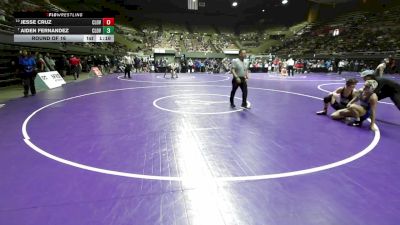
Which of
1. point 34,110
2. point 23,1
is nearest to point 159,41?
point 23,1

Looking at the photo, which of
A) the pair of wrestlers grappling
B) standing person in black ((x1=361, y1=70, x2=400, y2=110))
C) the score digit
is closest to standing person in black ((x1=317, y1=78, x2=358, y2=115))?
the pair of wrestlers grappling

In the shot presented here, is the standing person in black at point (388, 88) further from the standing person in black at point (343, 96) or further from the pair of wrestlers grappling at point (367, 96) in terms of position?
the standing person in black at point (343, 96)

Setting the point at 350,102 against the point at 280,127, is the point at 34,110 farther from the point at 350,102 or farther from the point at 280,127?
the point at 350,102

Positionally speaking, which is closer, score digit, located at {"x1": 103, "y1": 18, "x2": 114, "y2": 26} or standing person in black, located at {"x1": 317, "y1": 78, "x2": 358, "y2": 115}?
standing person in black, located at {"x1": 317, "y1": 78, "x2": 358, "y2": 115}

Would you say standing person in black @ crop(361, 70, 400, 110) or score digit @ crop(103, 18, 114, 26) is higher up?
score digit @ crop(103, 18, 114, 26)
